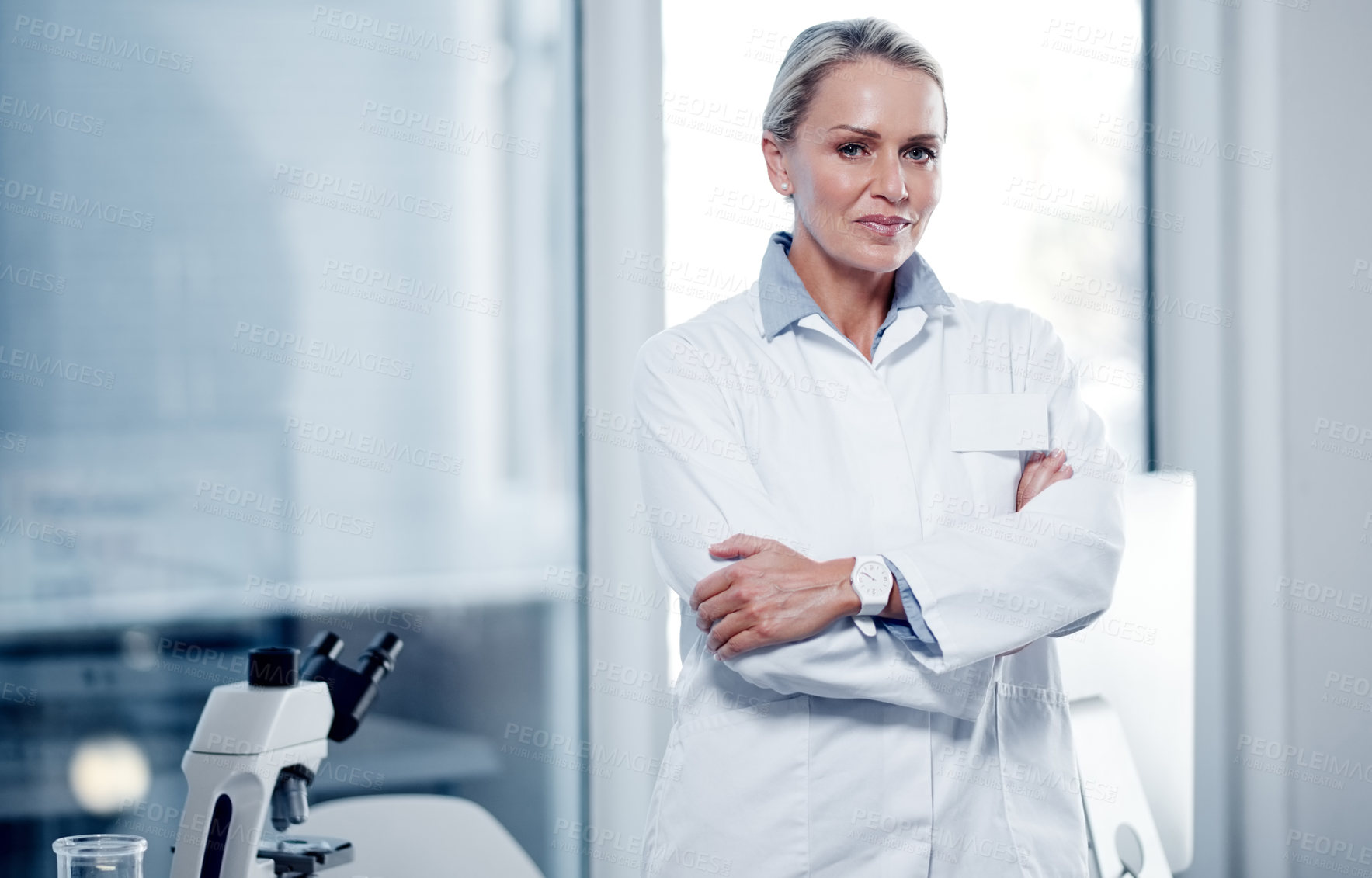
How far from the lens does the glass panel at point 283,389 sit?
1894 millimetres

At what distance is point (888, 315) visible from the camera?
139 centimetres

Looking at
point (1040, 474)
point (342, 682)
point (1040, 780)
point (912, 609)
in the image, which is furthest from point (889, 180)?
point (342, 682)

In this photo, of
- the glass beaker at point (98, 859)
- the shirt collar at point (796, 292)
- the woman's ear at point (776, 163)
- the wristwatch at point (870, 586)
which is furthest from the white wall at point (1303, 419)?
the glass beaker at point (98, 859)

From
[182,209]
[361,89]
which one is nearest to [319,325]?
[182,209]

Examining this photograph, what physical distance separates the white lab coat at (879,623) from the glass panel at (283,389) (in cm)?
91

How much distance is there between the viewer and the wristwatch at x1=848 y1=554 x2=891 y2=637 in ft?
3.84

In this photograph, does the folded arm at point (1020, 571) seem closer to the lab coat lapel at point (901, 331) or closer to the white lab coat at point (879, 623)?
the white lab coat at point (879, 623)

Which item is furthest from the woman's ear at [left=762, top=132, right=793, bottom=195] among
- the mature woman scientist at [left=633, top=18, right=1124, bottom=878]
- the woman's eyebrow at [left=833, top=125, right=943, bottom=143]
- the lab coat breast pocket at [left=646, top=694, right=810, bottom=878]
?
the lab coat breast pocket at [left=646, top=694, right=810, bottom=878]

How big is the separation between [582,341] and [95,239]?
2.93ft

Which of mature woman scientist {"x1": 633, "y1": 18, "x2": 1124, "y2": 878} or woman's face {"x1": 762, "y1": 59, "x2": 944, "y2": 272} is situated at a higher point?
woman's face {"x1": 762, "y1": 59, "x2": 944, "y2": 272}

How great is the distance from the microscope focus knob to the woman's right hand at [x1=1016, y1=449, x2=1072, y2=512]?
0.85 meters

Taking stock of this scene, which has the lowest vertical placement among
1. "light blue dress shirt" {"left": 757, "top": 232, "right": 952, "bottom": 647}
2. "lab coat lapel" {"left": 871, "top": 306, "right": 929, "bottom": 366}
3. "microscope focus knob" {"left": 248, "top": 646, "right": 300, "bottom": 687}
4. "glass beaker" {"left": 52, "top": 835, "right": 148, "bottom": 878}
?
"glass beaker" {"left": 52, "top": 835, "right": 148, "bottom": 878}

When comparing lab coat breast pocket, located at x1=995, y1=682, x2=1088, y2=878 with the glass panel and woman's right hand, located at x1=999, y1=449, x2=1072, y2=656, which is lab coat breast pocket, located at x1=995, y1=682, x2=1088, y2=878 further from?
the glass panel

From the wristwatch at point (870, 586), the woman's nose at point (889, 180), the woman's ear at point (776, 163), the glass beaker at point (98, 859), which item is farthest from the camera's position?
the woman's ear at point (776, 163)
